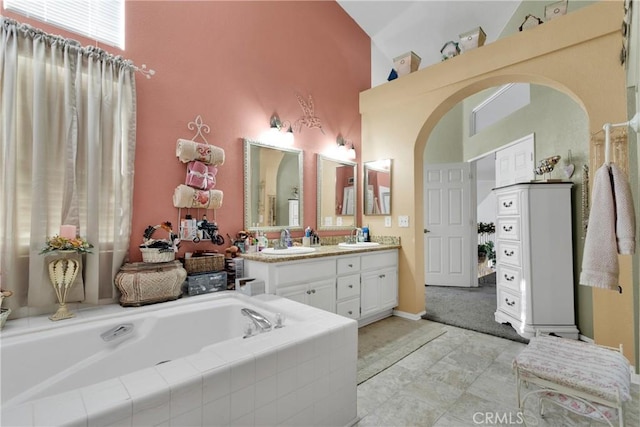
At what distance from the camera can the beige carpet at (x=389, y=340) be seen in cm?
228

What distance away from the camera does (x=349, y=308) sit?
2865mm

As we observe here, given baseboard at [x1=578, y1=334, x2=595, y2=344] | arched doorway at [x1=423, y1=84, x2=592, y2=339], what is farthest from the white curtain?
baseboard at [x1=578, y1=334, x2=595, y2=344]

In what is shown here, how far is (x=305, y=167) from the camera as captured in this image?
328 cm

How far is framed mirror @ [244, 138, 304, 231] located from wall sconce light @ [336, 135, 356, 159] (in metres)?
0.64

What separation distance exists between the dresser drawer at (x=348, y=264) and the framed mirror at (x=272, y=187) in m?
0.64

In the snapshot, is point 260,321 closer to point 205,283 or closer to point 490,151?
point 205,283

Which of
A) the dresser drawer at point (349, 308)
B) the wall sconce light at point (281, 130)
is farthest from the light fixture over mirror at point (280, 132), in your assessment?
the dresser drawer at point (349, 308)

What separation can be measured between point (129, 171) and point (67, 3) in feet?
3.58

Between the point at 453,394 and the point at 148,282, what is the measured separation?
2.08 metres

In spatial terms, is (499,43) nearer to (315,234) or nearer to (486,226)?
(315,234)

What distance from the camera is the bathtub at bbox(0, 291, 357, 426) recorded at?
933 millimetres

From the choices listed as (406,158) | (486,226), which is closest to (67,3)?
(406,158)

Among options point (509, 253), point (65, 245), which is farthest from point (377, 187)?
point (65, 245)

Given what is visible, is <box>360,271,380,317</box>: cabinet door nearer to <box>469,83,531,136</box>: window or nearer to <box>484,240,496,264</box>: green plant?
<box>469,83,531,136</box>: window
